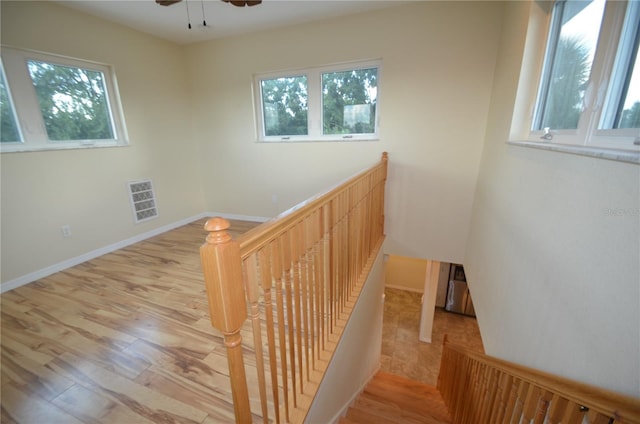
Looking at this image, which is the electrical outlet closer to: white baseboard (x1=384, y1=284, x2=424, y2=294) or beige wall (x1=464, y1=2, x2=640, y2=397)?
beige wall (x1=464, y1=2, x2=640, y2=397)

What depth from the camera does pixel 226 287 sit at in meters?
0.71

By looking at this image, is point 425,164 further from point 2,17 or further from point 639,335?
point 2,17

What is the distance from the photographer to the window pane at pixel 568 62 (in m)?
1.25

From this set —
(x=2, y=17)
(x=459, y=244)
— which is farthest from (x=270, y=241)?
(x=2, y=17)

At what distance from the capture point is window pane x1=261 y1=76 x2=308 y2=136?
11.6ft

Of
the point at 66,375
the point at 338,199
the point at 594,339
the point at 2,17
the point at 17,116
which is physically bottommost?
the point at 66,375

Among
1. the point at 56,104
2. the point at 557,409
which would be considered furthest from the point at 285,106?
the point at 557,409

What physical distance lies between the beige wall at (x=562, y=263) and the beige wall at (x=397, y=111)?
26.5 inches

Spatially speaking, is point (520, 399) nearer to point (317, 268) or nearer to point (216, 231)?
point (317, 268)

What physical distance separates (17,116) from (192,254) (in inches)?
81.8

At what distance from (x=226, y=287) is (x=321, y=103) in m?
3.21

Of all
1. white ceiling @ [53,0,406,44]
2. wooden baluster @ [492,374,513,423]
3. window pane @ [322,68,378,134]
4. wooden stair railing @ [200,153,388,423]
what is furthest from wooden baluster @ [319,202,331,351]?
white ceiling @ [53,0,406,44]

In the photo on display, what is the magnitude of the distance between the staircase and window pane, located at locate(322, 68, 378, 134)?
116 inches

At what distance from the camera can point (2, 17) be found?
2.29 meters
